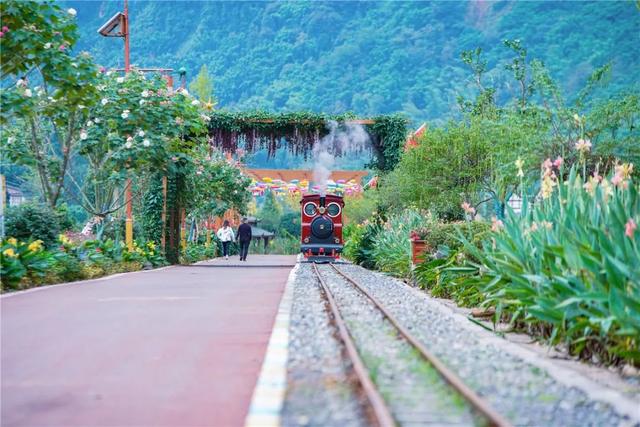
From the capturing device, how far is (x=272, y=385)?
5.96m

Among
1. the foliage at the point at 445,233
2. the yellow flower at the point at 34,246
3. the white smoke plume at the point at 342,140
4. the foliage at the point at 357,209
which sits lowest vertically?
the yellow flower at the point at 34,246

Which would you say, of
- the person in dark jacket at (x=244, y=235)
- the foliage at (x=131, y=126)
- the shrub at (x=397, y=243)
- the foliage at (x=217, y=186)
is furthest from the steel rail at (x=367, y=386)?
the foliage at (x=217, y=186)

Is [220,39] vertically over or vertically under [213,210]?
over

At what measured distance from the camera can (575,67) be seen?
233ft

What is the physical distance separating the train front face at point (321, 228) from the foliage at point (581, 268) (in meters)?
19.8

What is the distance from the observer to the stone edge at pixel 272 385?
5.04 m

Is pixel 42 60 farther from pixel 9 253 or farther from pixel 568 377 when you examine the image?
pixel 568 377

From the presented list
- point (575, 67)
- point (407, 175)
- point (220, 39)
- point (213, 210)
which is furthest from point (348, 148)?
point (220, 39)

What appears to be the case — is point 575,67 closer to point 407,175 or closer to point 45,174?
point 407,175

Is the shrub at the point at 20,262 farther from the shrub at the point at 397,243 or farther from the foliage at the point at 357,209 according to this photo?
the foliage at the point at 357,209

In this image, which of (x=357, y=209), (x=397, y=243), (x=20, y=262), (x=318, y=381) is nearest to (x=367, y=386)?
(x=318, y=381)

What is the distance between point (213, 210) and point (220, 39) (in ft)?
221

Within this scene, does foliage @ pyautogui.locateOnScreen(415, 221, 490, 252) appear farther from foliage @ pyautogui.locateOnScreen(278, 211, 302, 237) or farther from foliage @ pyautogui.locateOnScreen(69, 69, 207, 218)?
foliage @ pyautogui.locateOnScreen(278, 211, 302, 237)

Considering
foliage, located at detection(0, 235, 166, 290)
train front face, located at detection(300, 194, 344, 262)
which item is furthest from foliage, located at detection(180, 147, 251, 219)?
foliage, located at detection(0, 235, 166, 290)
